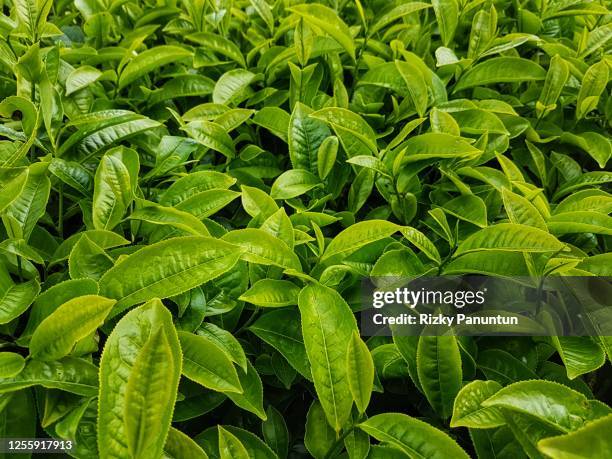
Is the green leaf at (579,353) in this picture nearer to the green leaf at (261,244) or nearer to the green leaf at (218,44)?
the green leaf at (261,244)

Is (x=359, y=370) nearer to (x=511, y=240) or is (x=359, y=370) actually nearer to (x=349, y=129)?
(x=511, y=240)

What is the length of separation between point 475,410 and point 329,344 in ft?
0.72

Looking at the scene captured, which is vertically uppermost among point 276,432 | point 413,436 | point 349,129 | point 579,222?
point 349,129

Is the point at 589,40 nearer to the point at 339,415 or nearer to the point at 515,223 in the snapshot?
the point at 515,223

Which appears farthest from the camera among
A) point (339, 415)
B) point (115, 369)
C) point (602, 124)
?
point (602, 124)

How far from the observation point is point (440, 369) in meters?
0.87

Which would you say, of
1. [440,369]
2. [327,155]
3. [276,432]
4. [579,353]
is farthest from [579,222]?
[276,432]

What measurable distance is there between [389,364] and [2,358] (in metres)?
0.57

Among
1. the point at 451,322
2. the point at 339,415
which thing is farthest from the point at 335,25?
the point at 339,415

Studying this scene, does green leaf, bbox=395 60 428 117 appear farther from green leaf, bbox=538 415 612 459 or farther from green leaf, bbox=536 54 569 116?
green leaf, bbox=538 415 612 459

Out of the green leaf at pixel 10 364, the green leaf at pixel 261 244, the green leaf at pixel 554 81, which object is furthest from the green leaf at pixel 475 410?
the green leaf at pixel 554 81

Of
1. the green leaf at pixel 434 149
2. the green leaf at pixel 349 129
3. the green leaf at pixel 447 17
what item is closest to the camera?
the green leaf at pixel 434 149

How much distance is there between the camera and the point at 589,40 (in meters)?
1.50

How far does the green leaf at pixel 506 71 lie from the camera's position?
137 cm
